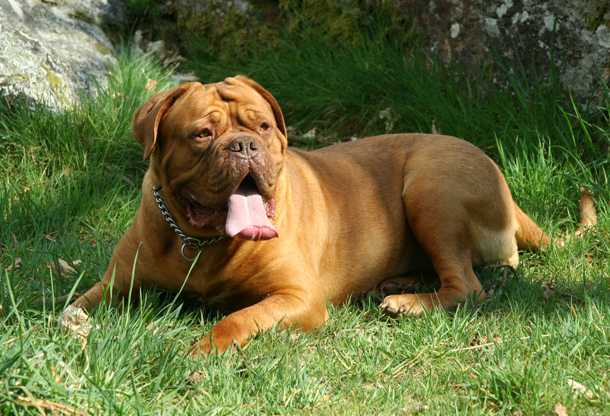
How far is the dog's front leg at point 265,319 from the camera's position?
3092 mm

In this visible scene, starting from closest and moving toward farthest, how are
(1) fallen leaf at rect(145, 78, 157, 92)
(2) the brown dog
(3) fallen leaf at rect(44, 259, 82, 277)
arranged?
1. (2) the brown dog
2. (3) fallen leaf at rect(44, 259, 82, 277)
3. (1) fallen leaf at rect(145, 78, 157, 92)

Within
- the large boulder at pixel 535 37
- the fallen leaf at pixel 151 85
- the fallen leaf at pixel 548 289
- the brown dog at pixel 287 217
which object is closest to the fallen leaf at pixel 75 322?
the brown dog at pixel 287 217

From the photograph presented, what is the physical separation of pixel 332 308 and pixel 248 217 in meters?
0.86

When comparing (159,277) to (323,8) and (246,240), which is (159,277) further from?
(323,8)

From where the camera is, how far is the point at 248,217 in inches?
128

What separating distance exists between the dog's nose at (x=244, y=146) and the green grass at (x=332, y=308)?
2.56 feet

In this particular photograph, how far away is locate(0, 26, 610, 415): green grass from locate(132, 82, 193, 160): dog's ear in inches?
30.0

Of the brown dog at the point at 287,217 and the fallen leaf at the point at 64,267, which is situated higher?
the brown dog at the point at 287,217

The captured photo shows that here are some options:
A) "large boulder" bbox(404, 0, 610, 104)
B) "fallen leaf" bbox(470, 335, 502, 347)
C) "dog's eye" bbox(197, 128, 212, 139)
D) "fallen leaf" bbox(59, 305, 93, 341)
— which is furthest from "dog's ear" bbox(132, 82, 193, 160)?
"large boulder" bbox(404, 0, 610, 104)

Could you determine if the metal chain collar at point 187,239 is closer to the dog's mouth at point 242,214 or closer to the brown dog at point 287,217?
the brown dog at point 287,217

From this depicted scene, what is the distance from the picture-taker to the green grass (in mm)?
2654

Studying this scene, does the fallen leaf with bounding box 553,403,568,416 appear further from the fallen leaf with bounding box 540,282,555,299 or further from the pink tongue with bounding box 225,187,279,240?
the pink tongue with bounding box 225,187,279,240

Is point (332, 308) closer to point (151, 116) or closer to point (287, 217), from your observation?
point (287, 217)

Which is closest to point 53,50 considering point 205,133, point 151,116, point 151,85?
point 151,85
